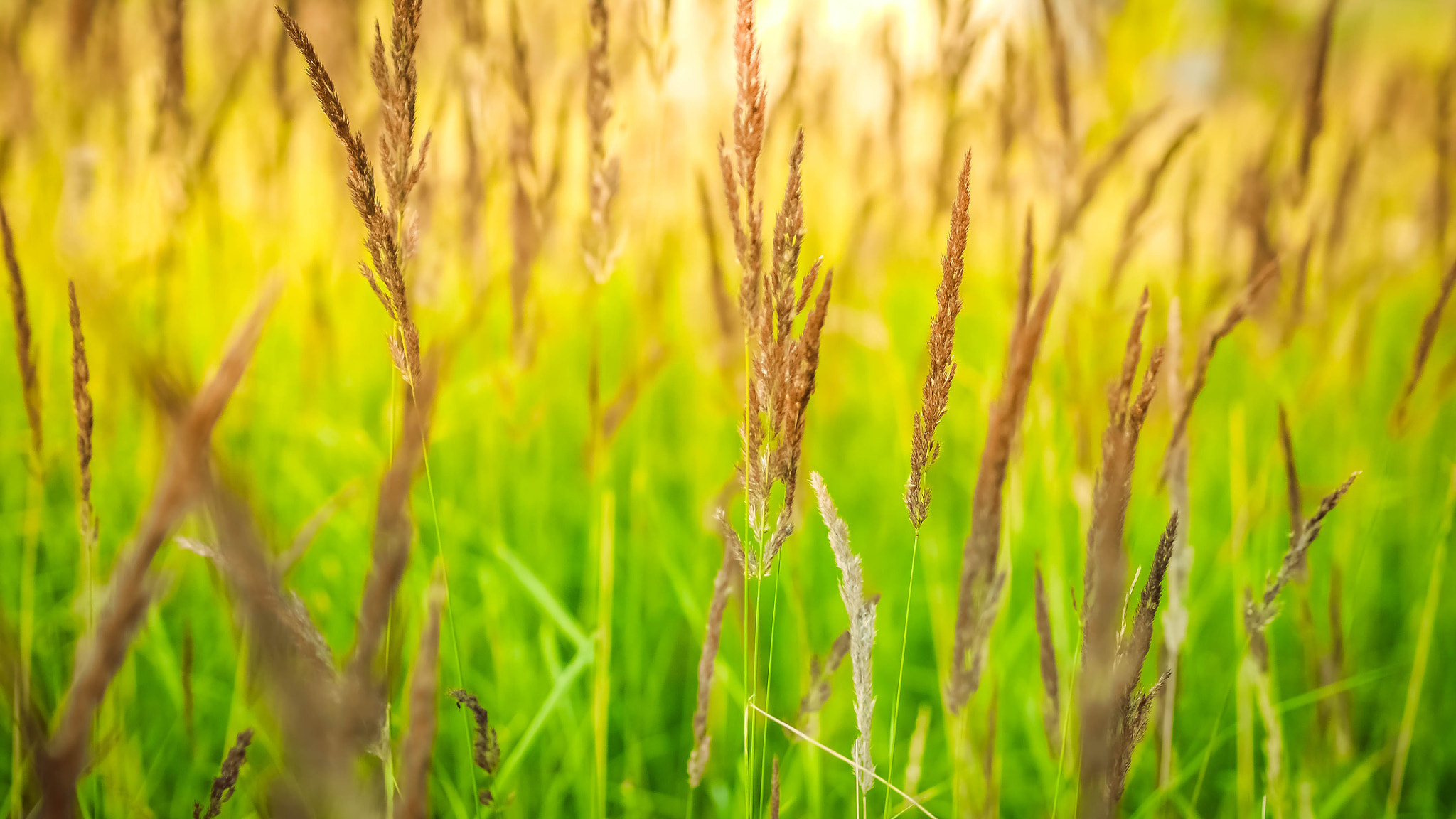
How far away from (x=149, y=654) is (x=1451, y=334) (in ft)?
11.4

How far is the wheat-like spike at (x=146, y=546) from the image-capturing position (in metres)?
0.22

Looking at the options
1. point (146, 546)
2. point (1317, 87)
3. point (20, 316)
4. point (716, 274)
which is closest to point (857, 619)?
point (146, 546)

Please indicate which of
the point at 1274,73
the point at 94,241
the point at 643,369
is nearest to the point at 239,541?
the point at 643,369

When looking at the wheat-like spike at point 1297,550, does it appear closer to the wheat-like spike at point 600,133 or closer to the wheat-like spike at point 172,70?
the wheat-like spike at point 600,133

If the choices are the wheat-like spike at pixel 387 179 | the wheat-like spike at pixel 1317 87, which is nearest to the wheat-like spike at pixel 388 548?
the wheat-like spike at pixel 387 179

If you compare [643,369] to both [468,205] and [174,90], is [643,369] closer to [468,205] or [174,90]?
[468,205]

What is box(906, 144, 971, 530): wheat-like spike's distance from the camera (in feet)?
1.60

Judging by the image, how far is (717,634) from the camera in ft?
2.10

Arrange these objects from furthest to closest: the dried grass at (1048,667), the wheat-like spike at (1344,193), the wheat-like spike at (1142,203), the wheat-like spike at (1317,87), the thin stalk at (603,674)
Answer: the wheat-like spike at (1344,193) < the wheat-like spike at (1317,87) < the wheat-like spike at (1142,203) < the thin stalk at (603,674) < the dried grass at (1048,667)

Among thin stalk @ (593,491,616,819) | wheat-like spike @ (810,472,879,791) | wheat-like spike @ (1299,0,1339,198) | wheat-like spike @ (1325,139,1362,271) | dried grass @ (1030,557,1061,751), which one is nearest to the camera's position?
wheat-like spike @ (810,472,879,791)

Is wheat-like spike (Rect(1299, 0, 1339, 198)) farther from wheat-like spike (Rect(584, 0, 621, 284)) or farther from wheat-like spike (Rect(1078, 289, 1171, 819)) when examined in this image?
wheat-like spike (Rect(584, 0, 621, 284))

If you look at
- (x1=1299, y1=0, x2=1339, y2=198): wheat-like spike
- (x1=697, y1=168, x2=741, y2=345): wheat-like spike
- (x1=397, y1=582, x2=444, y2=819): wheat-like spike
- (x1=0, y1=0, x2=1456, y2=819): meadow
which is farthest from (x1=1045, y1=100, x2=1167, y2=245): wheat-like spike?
(x1=397, y1=582, x2=444, y2=819): wheat-like spike

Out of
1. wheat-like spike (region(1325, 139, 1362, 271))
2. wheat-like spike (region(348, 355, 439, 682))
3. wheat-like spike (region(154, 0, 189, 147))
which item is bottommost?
wheat-like spike (region(348, 355, 439, 682))

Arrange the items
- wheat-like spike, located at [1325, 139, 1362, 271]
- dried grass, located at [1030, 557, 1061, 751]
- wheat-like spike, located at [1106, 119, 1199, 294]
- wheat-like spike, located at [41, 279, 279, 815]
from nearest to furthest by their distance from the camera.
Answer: wheat-like spike, located at [41, 279, 279, 815] < dried grass, located at [1030, 557, 1061, 751] < wheat-like spike, located at [1106, 119, 1199, 294] < wheat-like spike, located at [1325, 139, 1362, 271]
